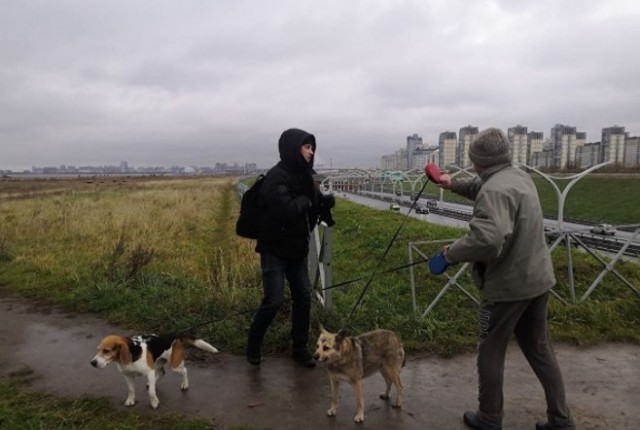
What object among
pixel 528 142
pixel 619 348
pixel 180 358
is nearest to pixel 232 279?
pixel 180 358

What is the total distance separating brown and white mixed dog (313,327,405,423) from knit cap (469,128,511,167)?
1.56 m

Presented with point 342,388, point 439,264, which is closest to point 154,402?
point 342,388

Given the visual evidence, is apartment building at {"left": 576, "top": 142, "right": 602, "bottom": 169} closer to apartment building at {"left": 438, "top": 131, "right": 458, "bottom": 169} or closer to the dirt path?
apartment building at {"left": 438, "top": 131, "right": 458, "bottom": 169}

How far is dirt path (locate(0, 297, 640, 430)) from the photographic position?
3387 millimetres

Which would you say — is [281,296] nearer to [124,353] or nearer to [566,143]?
[124,353]

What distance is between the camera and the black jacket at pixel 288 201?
12.8ft

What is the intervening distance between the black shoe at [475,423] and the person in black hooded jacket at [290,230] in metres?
1.53

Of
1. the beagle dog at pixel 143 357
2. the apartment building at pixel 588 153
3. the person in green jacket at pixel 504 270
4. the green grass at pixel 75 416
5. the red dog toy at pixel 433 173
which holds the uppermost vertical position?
the apartment building at pixel 588 153

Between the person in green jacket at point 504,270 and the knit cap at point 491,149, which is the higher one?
the knit cap at point 491,149

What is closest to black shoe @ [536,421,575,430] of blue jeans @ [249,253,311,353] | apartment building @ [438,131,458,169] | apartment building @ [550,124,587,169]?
blue jeans @ [249,253,311,353]

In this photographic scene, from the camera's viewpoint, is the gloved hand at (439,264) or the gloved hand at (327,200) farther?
the gloved hand at (327,200)

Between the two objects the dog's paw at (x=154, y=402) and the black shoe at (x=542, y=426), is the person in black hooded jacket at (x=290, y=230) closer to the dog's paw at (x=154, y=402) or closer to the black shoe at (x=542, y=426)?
the dog's paw at (x=154, y=402)

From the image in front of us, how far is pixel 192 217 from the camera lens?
715 inches

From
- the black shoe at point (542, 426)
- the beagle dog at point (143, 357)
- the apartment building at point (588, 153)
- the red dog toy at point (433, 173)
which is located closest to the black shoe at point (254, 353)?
the beagle dog at point (143, 357)
